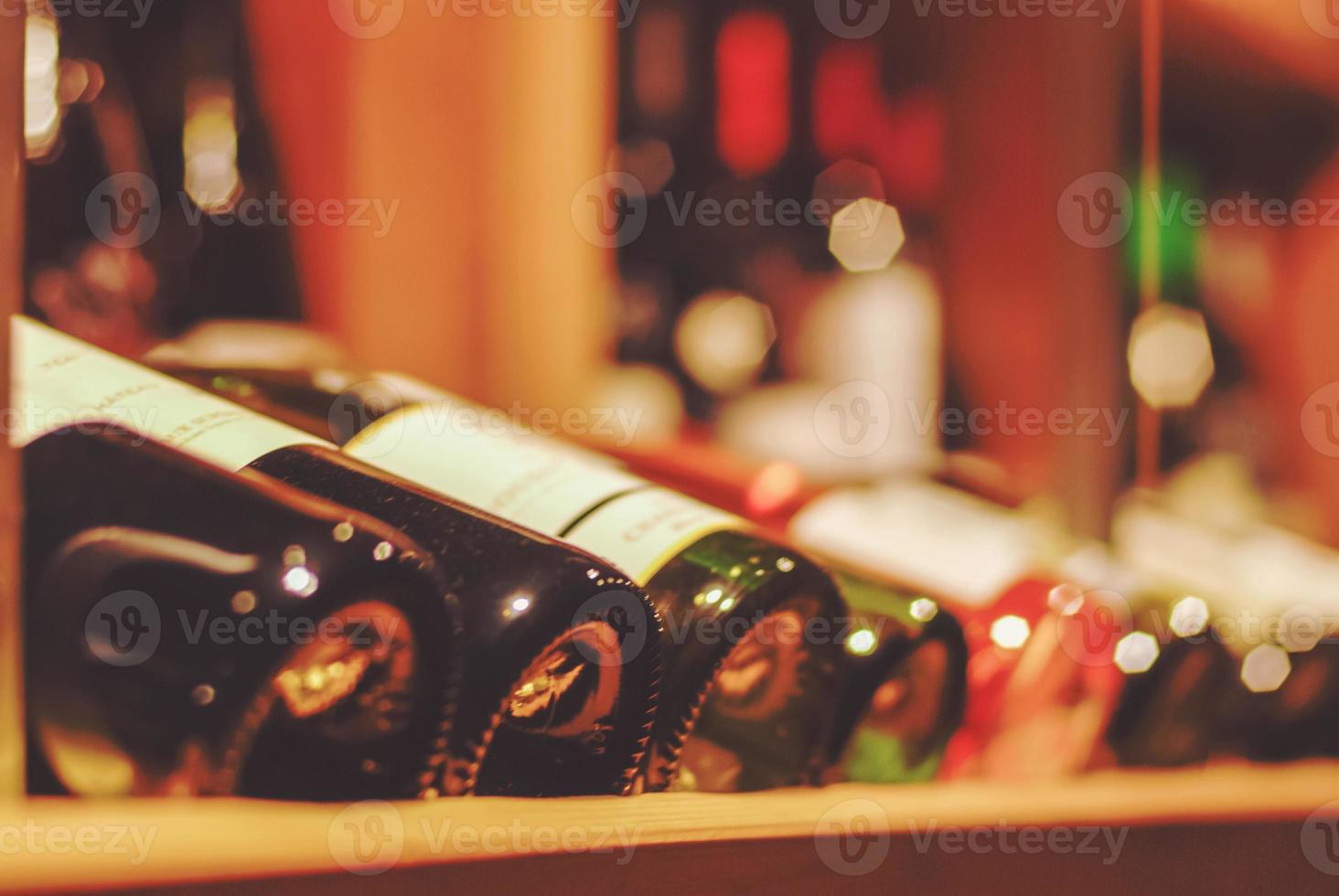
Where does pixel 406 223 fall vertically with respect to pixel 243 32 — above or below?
below

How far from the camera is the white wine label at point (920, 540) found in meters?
0.43

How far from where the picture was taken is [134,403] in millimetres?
283

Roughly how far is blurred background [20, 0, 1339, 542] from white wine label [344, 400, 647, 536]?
0.72ft

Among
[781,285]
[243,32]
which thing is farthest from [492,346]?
[781,285]

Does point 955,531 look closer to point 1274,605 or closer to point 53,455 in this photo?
point 1274,605

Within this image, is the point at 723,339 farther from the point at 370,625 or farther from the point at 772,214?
the point at 370,625

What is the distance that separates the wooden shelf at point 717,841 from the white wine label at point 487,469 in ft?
0.34

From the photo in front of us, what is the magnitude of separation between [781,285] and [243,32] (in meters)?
0.51

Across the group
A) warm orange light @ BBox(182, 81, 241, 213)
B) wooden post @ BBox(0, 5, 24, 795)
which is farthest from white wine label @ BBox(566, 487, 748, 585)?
warm orange light @ BBox(182, 81, 241, 213)

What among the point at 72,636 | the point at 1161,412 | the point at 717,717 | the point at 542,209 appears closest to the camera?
the point at 72,636

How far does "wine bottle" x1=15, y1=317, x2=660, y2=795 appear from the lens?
0.78 feet

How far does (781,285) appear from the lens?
1.05 metres

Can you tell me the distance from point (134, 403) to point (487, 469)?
0.10m

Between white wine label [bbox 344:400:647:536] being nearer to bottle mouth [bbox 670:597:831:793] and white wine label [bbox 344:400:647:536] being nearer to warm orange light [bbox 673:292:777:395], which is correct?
bottle mouth [bbox 670:597:831:793]
